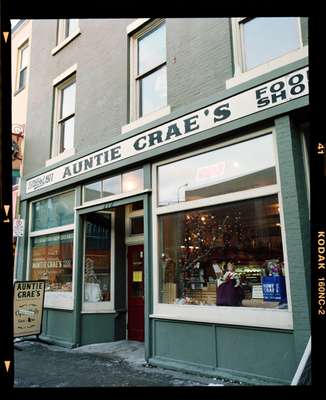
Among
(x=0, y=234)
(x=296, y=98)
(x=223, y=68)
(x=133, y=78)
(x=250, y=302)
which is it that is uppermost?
(x=133, y=78)

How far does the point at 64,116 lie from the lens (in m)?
9.91

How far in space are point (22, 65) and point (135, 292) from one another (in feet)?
28.1

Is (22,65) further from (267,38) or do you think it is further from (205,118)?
(267,38)

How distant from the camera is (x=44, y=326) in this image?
9117mm

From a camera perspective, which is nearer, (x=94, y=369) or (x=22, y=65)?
(x=94, y=369)

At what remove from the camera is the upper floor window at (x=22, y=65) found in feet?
39.9

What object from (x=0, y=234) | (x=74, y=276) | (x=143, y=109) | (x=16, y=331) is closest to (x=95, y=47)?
(x=143, y=109)

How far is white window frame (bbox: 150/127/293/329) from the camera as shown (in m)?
4.97

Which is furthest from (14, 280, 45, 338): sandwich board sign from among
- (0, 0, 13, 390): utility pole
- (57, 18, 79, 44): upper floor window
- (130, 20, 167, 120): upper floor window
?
(57, 18, 79, 44): upper floor window

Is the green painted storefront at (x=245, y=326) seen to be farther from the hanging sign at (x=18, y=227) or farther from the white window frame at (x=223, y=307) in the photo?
the hanging sign at (x=18, y=227)

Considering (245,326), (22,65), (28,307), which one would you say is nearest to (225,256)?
(245,326)

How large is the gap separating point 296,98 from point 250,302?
2873mm

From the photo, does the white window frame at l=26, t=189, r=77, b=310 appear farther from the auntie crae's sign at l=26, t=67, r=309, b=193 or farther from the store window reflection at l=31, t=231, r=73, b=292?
the auntie crae's sign at l=26, t=67, r=309, b=193

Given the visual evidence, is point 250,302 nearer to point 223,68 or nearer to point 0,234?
point 223,68
